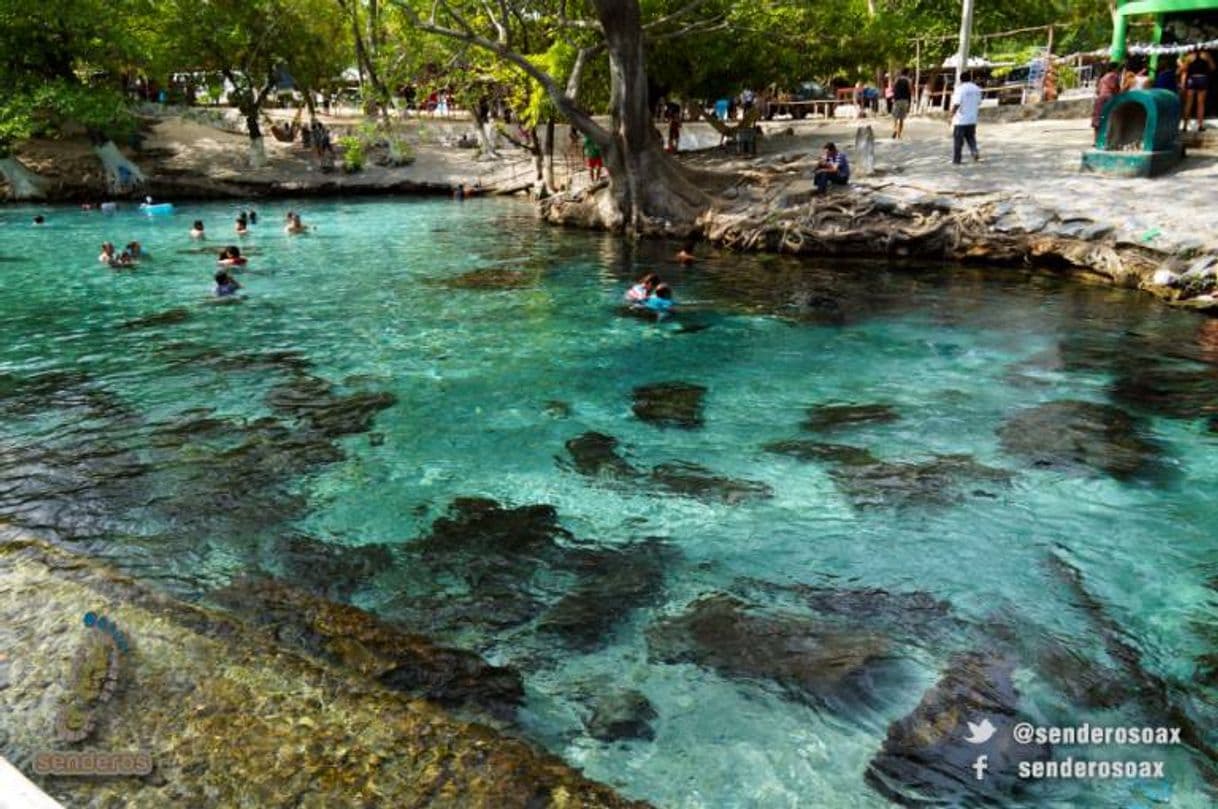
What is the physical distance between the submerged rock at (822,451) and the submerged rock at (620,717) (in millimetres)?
4829

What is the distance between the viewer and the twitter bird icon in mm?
5618

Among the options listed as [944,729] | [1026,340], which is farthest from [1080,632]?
[1026,340]

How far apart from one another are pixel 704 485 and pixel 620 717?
3.99m

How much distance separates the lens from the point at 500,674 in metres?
6.32

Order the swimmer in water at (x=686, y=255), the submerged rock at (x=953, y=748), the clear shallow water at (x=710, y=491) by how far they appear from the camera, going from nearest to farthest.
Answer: the submerged rock at (x=953, y=748)
the clear shallow water at (x=710, y=491)
the swimmer in water at (x=686, y=255)

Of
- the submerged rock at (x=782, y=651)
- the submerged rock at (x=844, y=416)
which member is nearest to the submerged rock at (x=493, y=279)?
the submerged rock at (x=844, y=416)

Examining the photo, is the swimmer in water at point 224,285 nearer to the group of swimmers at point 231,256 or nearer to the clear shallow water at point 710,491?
the group of swimmers at point 231,256

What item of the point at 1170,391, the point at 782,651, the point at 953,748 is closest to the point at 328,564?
the point at 782,651

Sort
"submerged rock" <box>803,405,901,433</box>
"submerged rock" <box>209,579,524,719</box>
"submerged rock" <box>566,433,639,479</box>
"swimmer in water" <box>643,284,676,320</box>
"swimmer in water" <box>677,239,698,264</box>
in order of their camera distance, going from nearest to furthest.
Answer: "submerged rock" <box>209,579,524,719</box> < "submerged rock" <box>566,433,639,479</box> < "submerged rock" <box>803,405,901,433</box> < "swimmer in water" <box>643,284,676,320</box> < "swimmer in water" <box>677,239,698,264</box>

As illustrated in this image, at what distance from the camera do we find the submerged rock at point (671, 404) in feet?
38.1

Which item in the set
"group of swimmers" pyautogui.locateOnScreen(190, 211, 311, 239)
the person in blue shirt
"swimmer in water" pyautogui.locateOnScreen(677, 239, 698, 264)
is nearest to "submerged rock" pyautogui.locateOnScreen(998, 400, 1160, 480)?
"swimmer in water" pyautogui.locateOnScreen(677, 239, 698, 264)

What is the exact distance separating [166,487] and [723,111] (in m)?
38.4

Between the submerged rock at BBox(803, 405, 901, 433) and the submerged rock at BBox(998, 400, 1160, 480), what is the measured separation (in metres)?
1.45

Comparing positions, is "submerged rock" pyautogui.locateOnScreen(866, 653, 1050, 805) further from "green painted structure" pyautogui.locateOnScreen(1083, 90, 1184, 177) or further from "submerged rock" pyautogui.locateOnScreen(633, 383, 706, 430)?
"green painted structure" pyautogui.locateOnScreen(1083, 90, 1184, 177)
